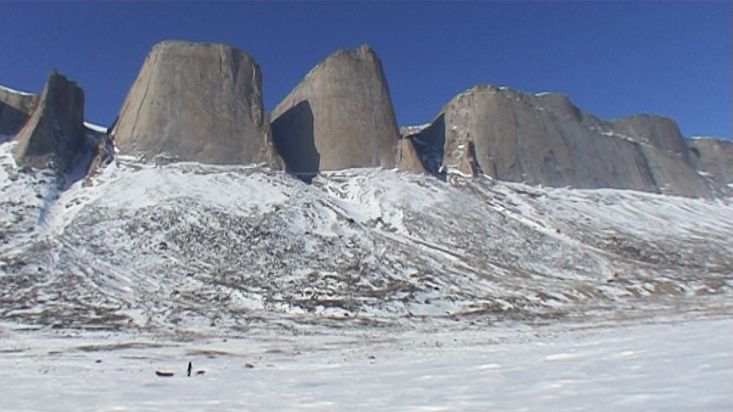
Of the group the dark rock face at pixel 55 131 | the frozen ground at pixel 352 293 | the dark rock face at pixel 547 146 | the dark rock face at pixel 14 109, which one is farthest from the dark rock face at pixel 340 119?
the dark rock face at pixel 14 109

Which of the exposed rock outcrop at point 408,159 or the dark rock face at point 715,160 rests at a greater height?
the dark rock face at point 715,160

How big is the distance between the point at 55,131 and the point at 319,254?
2453 centimetres

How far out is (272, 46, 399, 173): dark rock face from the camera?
54.8m

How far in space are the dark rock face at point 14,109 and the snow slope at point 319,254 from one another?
11.5 ft

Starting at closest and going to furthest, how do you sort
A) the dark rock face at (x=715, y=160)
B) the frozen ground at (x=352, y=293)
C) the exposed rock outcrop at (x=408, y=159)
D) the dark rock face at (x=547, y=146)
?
the frozen ground at (x=352, y=293) → the exposed rock outcrop at (x=408, y=159) → the dark rock face at (x=547, y=146) → the dark rock face at (x=715, y=160)

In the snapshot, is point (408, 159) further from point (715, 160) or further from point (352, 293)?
point (715, 160)

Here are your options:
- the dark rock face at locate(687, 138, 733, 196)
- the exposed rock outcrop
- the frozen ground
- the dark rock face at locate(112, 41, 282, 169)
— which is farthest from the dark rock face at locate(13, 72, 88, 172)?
the dark rock face at locate(687, 138, 733, 196)

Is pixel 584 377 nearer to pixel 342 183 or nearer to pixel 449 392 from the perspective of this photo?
pixel 449 392

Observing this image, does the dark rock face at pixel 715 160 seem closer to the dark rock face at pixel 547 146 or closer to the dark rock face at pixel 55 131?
the dark rock face at pixel 547 146

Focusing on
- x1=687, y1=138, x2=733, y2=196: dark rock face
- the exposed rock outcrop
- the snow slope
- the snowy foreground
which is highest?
x1=687, y1=138, x2=733, y2=196: dark rock face

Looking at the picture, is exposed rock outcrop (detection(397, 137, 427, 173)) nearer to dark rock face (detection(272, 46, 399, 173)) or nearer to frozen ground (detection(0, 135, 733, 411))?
dark rock face (detection(272, 46, 399, 173))

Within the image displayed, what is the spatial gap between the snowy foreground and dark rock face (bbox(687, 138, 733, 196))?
7189 cm

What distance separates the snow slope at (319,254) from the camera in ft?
90.8

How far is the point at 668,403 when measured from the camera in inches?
241
